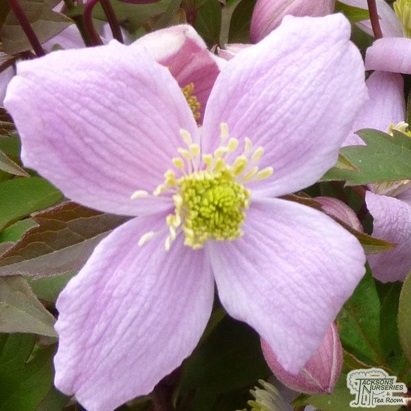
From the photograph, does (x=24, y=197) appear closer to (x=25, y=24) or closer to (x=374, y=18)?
(x=25, y=24)

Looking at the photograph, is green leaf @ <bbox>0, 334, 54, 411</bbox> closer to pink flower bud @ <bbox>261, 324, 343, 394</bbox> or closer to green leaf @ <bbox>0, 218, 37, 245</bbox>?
green leaf @ <bbox>0, 218, 37, 245</bbox>

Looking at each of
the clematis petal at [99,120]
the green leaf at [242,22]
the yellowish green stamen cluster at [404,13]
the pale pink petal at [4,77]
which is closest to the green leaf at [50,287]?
the clematis petal at [99,120]

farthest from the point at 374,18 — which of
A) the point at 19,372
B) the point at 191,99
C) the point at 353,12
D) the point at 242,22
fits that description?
the point at 19,372

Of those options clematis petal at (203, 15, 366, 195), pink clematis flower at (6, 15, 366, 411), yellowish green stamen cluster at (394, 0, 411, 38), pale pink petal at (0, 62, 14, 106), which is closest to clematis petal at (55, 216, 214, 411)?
pink clematis flower at (6, 15, 366, 411)

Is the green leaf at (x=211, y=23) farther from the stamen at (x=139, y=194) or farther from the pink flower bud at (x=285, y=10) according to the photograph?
the stamen at (x=139, y=194)

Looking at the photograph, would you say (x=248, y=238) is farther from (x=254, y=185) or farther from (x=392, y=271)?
(x=392, y=271)

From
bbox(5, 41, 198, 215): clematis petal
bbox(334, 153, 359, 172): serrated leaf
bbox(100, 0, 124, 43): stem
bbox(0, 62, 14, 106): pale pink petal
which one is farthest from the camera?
bbox(0, 62, 14, 106): pale pink petal

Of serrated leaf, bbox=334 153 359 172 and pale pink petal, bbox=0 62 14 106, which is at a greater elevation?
pale pink petal, bbox=0 62 14 106

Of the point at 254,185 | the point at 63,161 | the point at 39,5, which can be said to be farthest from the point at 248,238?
the point at 39,5
